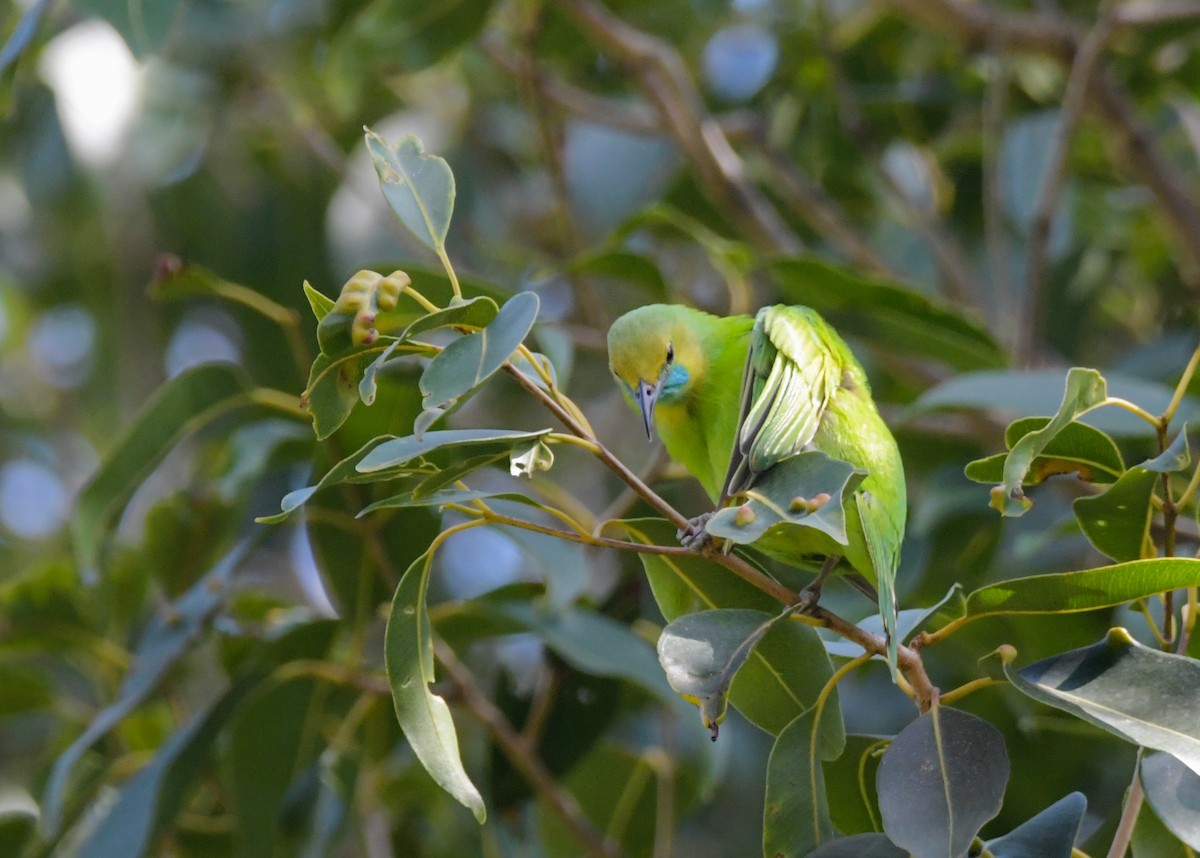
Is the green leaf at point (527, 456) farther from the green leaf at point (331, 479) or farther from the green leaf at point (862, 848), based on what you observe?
the green leaf at point (862, 848)

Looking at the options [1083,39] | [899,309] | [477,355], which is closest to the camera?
[477,355]

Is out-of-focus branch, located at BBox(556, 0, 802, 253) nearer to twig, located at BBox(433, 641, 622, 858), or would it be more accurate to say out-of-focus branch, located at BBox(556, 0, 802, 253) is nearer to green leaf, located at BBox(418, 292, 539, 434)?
twig, located at BBox(433, 641, 622, 858)

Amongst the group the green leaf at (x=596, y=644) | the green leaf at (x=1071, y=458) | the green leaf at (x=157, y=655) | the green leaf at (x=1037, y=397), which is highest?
the green leaf at (x=1071, y=458)

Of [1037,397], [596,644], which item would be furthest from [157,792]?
[1037,397]

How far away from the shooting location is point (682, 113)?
401 centimetres

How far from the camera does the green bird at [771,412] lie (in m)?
2.12

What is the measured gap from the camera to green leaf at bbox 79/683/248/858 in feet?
8.85

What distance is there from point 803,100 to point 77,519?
3.20 m

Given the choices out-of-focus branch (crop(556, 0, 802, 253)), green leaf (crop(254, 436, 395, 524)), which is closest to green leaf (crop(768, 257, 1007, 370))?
out-of-focus branch (crop(556, 0, 802, 253))

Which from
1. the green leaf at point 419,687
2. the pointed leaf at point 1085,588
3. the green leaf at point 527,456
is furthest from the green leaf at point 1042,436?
the green leaf at point 419,687

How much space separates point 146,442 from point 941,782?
1944 mm

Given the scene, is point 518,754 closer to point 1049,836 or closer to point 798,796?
Result: point 798,796

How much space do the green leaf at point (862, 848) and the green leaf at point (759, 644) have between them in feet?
0.44

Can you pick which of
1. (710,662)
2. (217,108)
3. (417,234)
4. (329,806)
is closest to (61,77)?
(217,108)
